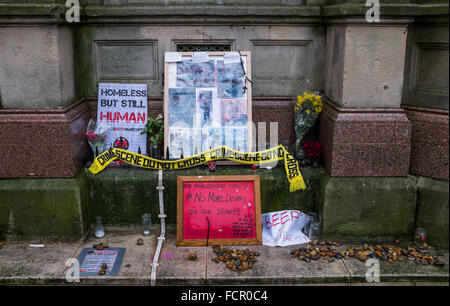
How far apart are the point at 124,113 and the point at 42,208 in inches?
60.0

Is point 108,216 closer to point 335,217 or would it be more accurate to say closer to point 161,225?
point 161,225

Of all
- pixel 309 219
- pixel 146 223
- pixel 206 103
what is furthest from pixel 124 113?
pixel 309 219

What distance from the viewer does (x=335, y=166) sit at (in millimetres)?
5262

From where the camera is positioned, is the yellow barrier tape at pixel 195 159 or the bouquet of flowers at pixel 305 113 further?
the bouquet of flowers at pixel 305 113

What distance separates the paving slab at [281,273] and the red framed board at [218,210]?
38cm

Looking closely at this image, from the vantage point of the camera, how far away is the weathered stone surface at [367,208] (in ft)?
17.2

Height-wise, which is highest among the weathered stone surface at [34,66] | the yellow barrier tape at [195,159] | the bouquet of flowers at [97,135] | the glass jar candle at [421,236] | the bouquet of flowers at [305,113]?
the weathered stone surface at [34,66]

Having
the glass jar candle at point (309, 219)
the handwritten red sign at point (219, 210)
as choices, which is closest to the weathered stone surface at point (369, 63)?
the glass jar candle at point (309, 219)

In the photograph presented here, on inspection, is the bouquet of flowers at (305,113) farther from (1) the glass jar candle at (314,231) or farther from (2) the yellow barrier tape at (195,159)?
(1) the glass jar candle at (314,231)

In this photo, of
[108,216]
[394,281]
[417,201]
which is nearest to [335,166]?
[417,201]

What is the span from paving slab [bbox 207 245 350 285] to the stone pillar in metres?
1.10

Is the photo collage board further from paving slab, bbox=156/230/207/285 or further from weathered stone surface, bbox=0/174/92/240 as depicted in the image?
weathered stone surface, bbox=0/174/92/240

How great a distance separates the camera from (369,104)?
520 cm

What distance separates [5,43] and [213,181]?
2.79 m
